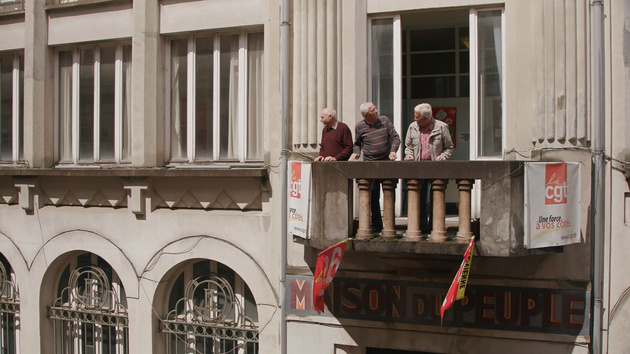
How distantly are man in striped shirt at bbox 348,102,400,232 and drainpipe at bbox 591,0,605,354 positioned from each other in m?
2.59

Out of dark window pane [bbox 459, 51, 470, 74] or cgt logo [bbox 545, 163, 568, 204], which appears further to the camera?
dark window pane [bbox 459, 51, 470, 74]

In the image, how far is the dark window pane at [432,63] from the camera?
11680 millimetres

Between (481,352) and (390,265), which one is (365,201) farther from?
(481,352)

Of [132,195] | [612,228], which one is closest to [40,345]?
[132,195]

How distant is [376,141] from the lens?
332 inches

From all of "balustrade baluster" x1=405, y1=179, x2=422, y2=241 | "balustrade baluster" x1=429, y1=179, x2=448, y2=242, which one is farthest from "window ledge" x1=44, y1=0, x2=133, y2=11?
"balustrade baluster" x1=429, y1=179, x2=448, y2=242

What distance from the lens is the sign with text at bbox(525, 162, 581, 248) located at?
24.7 ft

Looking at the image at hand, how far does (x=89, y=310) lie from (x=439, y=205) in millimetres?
7151

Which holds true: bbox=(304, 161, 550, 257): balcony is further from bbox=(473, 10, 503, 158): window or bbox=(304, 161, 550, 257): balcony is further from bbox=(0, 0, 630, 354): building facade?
bbox=(473, 10, 503, 158): window

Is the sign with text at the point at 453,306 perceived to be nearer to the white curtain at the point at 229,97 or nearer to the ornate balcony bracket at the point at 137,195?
the white curtain at the point at 229,97

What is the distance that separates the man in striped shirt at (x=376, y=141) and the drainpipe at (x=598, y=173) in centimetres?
259

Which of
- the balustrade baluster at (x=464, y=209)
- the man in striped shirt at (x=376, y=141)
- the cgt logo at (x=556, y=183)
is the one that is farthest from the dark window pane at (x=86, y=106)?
the cgt logo at (x=556, y=183)

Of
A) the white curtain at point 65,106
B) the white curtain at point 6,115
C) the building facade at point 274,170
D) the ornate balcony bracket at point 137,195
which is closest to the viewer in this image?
the building facade at point 274,170

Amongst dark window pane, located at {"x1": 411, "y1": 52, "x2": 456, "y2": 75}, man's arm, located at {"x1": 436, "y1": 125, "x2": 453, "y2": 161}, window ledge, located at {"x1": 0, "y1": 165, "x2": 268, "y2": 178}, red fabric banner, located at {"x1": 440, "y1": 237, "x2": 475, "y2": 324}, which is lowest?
red fabric banner, located at {"x1": 440, "y1": 237, "x2": 475, "y2": 324}
